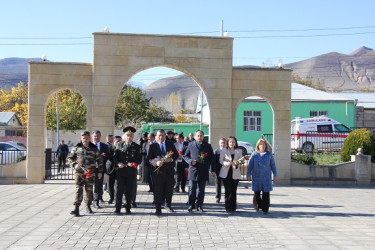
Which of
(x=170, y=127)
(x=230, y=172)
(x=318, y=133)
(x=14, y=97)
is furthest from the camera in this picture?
(x=14, y=97)

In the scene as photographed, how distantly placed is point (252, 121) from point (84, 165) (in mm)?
26752

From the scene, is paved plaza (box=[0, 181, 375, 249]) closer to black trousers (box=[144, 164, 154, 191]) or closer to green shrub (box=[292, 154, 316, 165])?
black trousers (box=[144, 164, 154, 191])

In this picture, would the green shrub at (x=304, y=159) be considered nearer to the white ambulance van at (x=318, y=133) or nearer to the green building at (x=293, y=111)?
the white ambulance van at (x=318, y=133)

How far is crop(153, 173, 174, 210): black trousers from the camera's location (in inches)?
402

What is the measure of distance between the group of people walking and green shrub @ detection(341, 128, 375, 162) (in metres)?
8.14


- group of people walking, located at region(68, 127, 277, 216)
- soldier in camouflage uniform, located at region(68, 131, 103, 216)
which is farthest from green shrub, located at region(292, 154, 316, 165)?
soldier in camouflage uniform, located at region(68, 131, 103, 216)

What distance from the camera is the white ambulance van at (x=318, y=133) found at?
73.7 ft

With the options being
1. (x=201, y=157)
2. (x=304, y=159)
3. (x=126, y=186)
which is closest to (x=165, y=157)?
(x=201, y=157)

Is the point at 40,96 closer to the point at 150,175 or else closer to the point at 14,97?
the point at 150,175

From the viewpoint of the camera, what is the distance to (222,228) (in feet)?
29.0

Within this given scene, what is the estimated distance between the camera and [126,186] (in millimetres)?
10359

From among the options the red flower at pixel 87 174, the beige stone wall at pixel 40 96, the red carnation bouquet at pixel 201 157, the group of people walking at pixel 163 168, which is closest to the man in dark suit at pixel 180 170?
the group of people walking at pixel 163 168

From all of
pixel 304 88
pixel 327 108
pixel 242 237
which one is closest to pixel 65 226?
pixel 242 237

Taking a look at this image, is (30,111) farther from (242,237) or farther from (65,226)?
(242,237)
